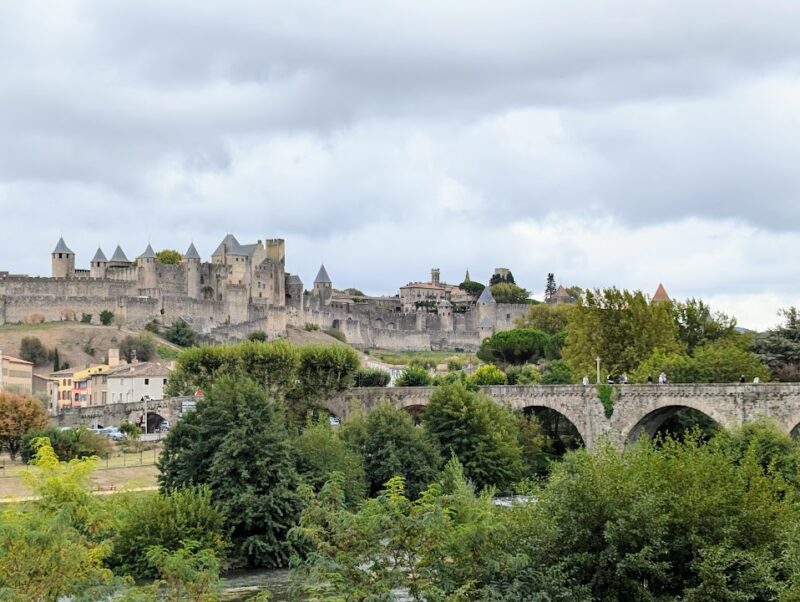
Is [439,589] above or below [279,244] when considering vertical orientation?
below

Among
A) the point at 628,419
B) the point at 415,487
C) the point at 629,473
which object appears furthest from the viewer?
the point at 628,419

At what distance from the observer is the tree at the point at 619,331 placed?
2778 inches

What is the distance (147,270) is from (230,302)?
28.8 ft

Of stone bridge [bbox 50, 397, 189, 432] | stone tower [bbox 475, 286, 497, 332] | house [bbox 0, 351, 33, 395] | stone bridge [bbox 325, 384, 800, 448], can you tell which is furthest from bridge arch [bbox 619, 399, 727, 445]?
stone tower [bbox 475, 286, 497, 332]

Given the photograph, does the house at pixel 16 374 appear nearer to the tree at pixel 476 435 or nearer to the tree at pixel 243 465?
the tree at pixel 476 435

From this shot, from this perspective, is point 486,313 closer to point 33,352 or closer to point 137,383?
point 33,352

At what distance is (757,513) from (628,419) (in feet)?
93.1

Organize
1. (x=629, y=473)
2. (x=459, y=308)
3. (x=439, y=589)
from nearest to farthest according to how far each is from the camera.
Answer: (x=439, y=589) → (x=629, y=473) → (x=459, y=308)

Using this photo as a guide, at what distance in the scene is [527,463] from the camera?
57156mm

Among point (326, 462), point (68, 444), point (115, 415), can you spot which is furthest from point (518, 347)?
point (326, 462)

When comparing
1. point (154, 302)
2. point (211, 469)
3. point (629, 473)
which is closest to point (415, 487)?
point (211, 469)

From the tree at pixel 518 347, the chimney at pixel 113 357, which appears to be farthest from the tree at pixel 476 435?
the tree at pixel 518 347

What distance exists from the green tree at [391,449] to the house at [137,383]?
41.0 metres

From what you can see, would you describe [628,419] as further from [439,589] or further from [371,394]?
[439,589]
